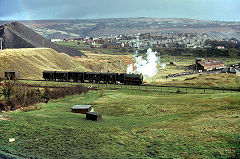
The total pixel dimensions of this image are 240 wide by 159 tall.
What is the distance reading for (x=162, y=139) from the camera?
3025cm

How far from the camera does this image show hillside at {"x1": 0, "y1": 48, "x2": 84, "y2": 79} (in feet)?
329

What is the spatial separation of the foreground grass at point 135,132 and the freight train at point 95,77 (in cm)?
2969

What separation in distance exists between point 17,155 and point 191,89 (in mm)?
51489

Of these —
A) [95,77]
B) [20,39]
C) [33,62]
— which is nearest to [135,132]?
[95,77]

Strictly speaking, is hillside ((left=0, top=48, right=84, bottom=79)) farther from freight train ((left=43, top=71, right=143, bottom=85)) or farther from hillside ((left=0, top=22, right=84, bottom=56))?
hillside ((left=0, top=22, right=84, bottom=56))

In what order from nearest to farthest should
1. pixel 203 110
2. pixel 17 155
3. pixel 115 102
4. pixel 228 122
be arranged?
pixel 17 155, pixel 228 122, pixel 203 110, pixel 115 102

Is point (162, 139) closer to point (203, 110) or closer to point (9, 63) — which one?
point (203, 110)

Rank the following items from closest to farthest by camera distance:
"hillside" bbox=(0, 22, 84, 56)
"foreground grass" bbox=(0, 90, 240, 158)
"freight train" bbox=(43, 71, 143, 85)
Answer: "foreground grass" bbox=(0, 90, 240, 158), "freight train" bbox=(43, 71, 143, 85), "hillside" bbox=(0, 22, 84, 56)

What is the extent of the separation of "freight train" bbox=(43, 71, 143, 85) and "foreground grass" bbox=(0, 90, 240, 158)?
2969cm

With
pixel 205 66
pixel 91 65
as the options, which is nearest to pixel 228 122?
pixel 205 66

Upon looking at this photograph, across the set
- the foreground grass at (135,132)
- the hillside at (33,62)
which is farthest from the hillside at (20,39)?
the foreground grass at (135,132)

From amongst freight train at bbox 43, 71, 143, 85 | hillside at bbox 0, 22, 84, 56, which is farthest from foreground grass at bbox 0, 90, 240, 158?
hillside at bbox 0, 22, 84, 56

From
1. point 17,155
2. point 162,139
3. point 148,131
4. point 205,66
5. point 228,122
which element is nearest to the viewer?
point 17,155

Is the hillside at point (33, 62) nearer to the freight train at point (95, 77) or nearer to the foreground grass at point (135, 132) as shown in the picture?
the freight train at point (95, 77)
